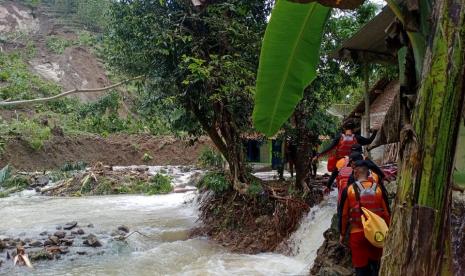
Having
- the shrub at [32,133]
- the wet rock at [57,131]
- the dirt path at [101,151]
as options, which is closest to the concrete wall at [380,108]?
the dirt path at [101,151]

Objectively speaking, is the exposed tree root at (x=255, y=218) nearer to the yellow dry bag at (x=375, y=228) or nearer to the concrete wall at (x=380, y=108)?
the yellow dry bag at (x=375, y=228)

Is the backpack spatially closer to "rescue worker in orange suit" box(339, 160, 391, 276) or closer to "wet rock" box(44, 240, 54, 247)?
"rescue worker in orange suit" box(339, 160, 391, 276)

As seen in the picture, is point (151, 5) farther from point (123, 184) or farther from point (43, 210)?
point (123, 184)

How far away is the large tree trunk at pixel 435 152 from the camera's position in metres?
2.33

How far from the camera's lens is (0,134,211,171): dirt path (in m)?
22.6

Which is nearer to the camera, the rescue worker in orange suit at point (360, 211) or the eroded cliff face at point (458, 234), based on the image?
the eroded cliff face at point (458, 234)

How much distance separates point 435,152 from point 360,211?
2003 millimetres

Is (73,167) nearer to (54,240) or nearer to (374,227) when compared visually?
(54,240)

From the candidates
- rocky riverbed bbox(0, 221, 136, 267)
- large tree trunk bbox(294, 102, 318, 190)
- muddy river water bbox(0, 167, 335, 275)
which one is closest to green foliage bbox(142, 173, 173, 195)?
muddy river water bbox(0, 167, 335, 275)

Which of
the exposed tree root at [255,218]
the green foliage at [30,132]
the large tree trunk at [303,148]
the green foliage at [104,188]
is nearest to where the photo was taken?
the exposed tree root at [255,218]

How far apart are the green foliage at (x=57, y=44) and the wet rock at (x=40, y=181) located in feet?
79.1

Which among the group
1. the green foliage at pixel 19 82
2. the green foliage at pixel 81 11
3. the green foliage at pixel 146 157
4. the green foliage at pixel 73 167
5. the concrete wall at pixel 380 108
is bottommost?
the green foliage at pixel 73 167

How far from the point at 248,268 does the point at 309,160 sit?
276 cm

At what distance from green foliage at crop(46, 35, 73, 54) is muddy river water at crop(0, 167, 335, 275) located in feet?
102
